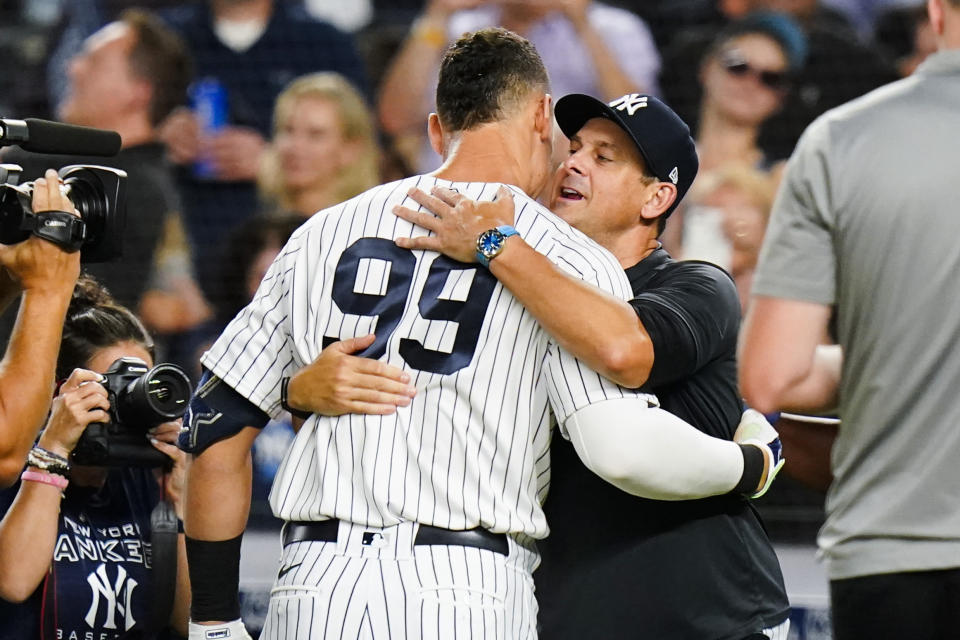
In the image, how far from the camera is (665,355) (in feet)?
7.24

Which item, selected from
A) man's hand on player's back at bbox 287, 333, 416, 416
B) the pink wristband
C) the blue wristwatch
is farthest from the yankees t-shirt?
the blue wristwatch

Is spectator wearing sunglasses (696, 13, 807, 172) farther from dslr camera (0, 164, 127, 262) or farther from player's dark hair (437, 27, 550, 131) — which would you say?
dslr camera (0, 164, 127, 262)

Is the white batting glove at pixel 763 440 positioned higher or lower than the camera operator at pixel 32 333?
Answer: lower

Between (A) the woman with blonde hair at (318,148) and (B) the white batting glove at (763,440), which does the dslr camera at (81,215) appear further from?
(A) the woman with blonde hair at (318,148)

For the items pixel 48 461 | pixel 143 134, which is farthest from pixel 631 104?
pixel 143 134

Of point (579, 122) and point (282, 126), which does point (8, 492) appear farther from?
point (282, 126)

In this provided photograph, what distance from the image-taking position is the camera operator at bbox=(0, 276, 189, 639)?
2.56 metres

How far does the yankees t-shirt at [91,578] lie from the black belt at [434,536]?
62 centimetres

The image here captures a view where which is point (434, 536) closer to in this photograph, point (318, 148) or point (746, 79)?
point (746, 79)

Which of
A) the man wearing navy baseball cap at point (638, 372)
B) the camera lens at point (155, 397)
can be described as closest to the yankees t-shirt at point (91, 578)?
the camera lens at point (155, 397)

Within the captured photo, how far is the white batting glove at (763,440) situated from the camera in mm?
2441

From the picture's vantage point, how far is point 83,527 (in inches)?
108

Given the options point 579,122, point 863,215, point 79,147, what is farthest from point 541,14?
point 863,215

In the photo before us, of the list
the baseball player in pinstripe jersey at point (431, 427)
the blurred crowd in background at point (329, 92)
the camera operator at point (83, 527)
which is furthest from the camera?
the blurred crowd in background at point (329, 92)
